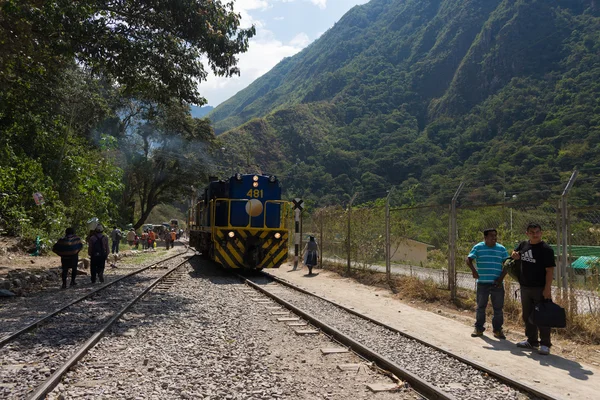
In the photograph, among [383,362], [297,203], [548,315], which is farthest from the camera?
[297,203]

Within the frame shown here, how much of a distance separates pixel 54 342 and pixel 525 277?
635 cm

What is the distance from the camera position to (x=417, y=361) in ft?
18.7

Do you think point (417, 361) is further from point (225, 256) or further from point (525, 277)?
point (225, 256)

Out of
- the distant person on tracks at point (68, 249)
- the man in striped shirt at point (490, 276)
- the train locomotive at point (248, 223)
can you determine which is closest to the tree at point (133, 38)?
the train locomotive at point (248, 223)

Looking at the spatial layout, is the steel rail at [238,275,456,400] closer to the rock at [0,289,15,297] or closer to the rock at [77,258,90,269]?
the rock at [0,289,15,297]

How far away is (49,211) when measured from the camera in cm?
2145

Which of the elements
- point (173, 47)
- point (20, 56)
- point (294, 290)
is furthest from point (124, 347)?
point (20, 56)

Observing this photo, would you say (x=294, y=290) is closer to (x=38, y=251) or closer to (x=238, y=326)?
(x=238, y=326)

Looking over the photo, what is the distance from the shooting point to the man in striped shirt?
7180mm

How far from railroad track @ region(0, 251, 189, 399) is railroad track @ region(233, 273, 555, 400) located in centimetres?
334

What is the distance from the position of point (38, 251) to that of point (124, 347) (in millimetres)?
15397

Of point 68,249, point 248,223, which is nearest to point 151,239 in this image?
point 248,223

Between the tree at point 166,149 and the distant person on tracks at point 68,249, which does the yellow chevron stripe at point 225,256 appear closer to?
the distant person on tracks at point 68,249

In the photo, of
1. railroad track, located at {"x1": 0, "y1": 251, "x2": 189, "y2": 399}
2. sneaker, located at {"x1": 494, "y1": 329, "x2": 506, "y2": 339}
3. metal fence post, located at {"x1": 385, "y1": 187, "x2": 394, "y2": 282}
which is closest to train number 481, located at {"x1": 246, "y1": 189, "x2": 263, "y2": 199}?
metal fence post, located at {"x1": 385, "y1": 187, "x2": 394, "y2": 282}
